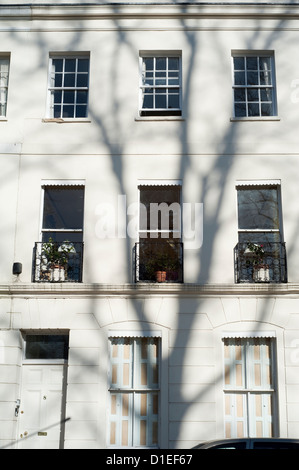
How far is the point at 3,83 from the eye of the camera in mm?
15891

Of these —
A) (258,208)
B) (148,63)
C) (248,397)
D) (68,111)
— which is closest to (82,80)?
(68,111)

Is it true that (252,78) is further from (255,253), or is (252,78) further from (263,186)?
(255,253)

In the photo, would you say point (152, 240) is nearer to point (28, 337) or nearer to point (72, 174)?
point (72, 174)

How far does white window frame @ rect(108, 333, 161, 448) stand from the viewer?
13.4 metres

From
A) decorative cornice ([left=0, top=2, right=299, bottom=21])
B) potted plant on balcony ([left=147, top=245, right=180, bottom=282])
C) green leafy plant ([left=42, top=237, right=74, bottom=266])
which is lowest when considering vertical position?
potted plant on balcony ([left=147, top=245, right=180, bottom=282])

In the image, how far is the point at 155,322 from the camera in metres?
13.9

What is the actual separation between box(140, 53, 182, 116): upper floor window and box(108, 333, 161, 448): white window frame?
5834 millimetres

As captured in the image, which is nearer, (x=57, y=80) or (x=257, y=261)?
(x=257, y=261)

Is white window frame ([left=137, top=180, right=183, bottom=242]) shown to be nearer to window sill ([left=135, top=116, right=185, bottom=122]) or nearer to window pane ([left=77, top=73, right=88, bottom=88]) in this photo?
window sill ([left=135, top=116, right=185, bottom=122])

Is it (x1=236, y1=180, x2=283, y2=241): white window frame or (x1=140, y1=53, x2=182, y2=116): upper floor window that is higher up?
(x1=140, y1=53, x2=182, y2=116): upper floor window

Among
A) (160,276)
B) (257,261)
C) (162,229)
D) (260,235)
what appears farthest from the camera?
(162,229)

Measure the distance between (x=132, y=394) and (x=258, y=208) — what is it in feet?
17.7

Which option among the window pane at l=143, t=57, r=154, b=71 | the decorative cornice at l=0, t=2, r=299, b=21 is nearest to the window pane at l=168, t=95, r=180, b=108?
the window pane at l=143, t=57, r=154, b=71

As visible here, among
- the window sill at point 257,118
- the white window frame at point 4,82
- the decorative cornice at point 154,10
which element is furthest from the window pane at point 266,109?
the white window frame at point 4,82
